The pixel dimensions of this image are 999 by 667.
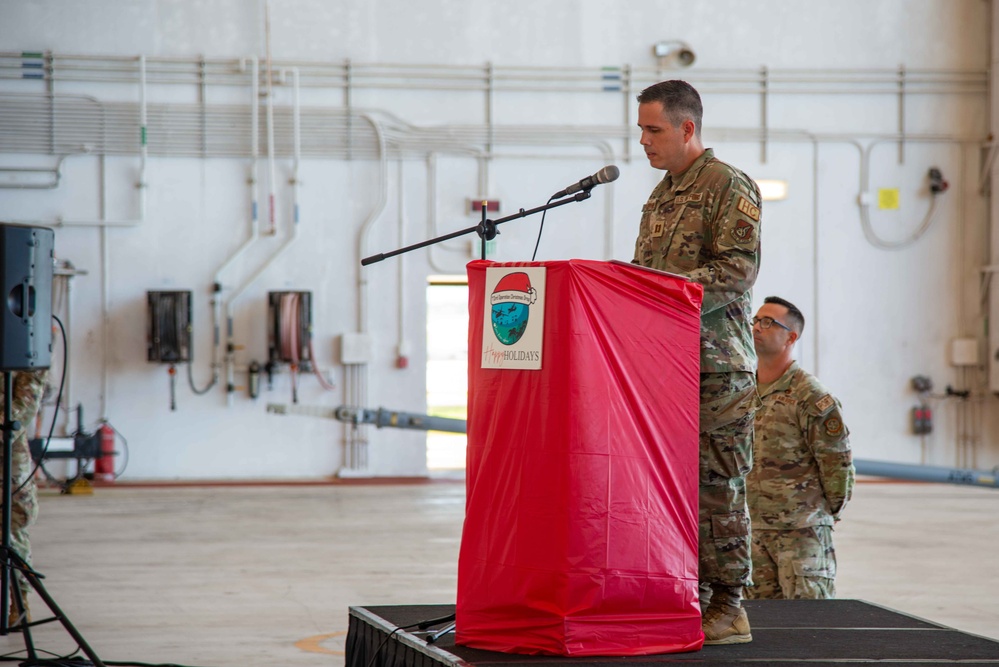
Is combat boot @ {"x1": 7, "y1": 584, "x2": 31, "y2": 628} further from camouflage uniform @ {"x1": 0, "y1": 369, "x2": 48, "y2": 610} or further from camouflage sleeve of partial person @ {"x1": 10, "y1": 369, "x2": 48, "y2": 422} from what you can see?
camouflage sleeve of partial person @ {"x1": 10, "y1": 369, "x2": 48, "y2": 422}

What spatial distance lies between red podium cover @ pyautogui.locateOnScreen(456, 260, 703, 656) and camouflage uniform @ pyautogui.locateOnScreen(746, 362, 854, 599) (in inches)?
57.4

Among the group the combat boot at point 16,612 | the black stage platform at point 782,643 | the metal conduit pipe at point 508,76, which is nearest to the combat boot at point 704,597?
the black stage platform at point 782,643

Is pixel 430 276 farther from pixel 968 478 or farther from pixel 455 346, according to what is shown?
pixel 968 478

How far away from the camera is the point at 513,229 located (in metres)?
10.7

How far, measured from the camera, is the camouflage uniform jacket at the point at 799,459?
3.82 metres

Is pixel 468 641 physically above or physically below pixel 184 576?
above

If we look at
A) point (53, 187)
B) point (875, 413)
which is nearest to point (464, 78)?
point (53, 187)

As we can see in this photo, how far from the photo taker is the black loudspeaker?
3678mm

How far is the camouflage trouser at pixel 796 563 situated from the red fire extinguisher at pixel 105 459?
24.1ft

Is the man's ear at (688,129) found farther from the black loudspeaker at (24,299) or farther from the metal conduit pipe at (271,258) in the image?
the metal conduit pipe at (271,258)

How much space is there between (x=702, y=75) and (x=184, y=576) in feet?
24.2

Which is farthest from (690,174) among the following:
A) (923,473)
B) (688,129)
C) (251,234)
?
(251,234)

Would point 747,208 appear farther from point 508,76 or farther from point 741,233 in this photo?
point 508,76

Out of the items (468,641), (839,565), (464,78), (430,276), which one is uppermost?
(464,78)
